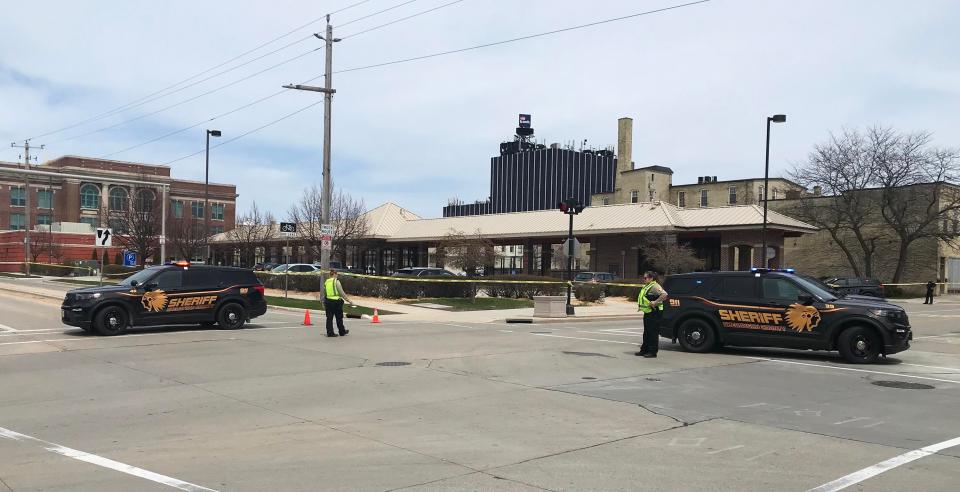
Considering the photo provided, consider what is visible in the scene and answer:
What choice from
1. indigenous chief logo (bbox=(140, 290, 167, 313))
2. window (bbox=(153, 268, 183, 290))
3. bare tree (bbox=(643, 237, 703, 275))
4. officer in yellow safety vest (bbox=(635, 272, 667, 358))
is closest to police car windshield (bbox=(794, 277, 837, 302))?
officer in yellow safety vest (bbox=(635, 272, 667, 358))

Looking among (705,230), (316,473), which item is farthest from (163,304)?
(705,230)

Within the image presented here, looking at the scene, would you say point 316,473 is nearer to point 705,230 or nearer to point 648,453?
point 648,453

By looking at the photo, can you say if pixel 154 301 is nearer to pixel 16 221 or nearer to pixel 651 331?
pixel 651 331

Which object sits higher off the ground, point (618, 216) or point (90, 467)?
point (618, 216)

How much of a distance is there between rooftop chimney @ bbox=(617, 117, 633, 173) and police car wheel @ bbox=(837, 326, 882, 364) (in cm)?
8492

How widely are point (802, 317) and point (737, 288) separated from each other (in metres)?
1.41

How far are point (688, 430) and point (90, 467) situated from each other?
6049mm

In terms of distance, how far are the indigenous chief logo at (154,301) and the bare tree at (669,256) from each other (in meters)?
36.0

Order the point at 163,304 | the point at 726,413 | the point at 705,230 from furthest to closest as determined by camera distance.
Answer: the point at 705,230 < the point at 163,304 < the point at 726,413

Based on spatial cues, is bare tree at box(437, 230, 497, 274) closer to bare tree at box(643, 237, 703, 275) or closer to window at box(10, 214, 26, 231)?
Answer: bare tree at box(643, 237, 703, 275)

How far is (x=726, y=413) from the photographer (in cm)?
903

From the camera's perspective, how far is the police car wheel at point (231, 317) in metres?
19.4

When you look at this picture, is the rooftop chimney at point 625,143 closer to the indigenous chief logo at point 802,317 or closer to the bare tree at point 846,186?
the bare tree at point 846,186

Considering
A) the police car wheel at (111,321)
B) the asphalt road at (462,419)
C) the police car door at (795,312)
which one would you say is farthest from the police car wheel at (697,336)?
the police car wheel at (111,321)
